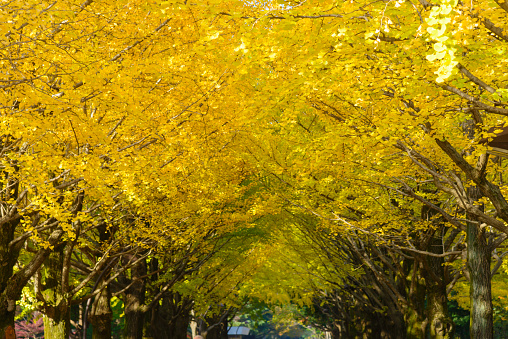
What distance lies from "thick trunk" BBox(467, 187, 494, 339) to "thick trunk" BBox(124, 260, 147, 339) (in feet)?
30.8

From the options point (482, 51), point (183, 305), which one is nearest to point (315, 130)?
point (482, 51)

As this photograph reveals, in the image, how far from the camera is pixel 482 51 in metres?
7.19

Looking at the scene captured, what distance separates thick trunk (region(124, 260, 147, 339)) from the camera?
15438 mm

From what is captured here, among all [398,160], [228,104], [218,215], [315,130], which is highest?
[228,104]

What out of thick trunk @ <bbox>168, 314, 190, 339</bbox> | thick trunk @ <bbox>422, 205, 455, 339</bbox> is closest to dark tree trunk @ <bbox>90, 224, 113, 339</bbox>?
thick trunk @ <bbox>168, 314, 190, 339</bbox>

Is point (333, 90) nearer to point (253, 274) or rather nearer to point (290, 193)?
point (290, 193)

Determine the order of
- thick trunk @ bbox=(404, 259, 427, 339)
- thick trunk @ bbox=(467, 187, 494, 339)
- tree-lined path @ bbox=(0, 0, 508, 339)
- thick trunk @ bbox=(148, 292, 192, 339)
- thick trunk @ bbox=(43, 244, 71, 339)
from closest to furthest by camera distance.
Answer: tree-lined path @ bbox=(0, 0, 508, 339) < thick trunk @ bbox=(467, 187, 494, 339) < thick trunk @ bbox=(43, 244, 71, 339) < thick trunk @ bbox=(404, 259, 427, 339) < thick trunk @ bbox=(148, 292, 192, 339)

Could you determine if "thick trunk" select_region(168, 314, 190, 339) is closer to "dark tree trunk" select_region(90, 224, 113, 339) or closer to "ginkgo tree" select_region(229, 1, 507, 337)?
"dark tree trunk" select_region(90, 224, 113, 339)

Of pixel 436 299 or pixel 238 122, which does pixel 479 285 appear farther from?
pixel 238 122

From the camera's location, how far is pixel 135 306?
1566cm

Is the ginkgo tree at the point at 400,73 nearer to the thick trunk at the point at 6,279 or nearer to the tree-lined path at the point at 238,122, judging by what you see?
the tree-lined path at the point at 238,122

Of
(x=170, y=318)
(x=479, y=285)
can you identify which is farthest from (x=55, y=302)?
(x=170, y=318)

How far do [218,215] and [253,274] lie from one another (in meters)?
10.4

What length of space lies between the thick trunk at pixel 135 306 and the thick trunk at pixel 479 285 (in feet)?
30.8
